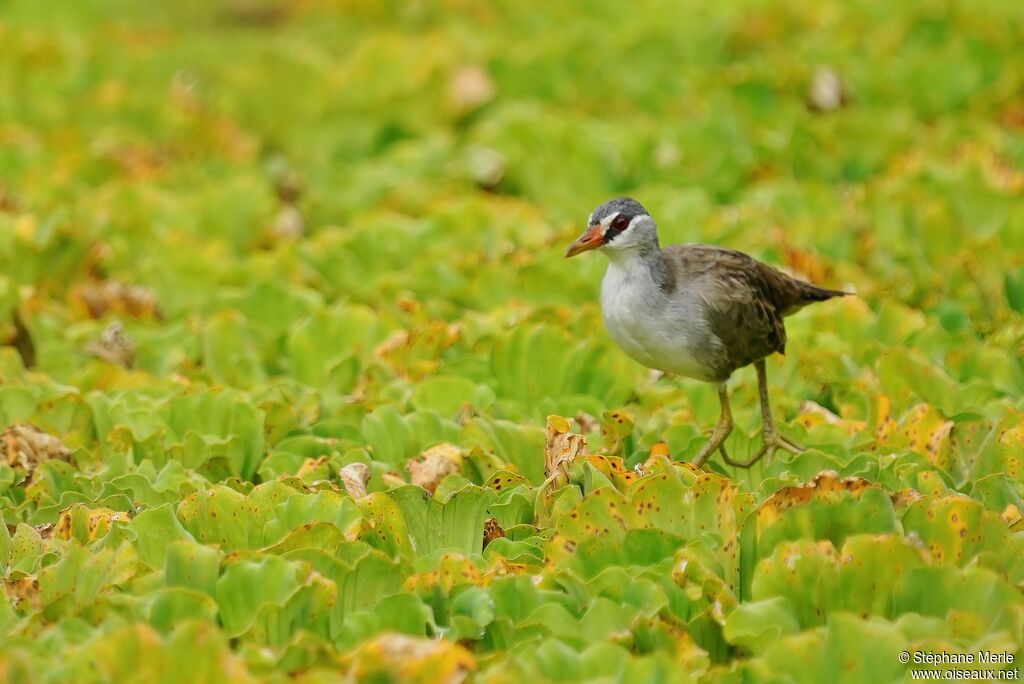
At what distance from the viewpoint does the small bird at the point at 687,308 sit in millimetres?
4504

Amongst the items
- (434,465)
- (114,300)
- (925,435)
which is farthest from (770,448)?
(114,300)

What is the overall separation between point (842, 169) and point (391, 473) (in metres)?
3.84

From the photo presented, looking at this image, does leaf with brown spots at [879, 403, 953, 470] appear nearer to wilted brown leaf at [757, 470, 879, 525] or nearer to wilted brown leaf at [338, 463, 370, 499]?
wilted brown leaf at [757, 470, 879, 525]

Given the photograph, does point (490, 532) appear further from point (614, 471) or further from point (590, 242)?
point (590, 242)

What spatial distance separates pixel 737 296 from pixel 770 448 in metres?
0.46

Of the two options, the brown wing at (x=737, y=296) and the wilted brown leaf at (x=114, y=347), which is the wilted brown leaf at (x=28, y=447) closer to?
the wilted brown leaf at (x=114, y=347)

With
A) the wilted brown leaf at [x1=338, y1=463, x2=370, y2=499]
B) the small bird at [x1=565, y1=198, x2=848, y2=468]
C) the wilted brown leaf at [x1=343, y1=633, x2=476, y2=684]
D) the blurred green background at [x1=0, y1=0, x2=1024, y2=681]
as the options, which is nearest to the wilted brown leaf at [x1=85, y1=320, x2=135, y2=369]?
the blurred green background at [x1=0, y1=0, x2=1024, y2=681]

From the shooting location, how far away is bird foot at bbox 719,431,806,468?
4562 mm

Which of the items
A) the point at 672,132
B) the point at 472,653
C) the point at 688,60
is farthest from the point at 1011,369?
the point at 688,60

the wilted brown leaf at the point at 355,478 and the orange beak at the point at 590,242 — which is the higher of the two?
the orange beak at the point at 590,242

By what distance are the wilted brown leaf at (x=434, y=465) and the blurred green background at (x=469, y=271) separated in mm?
72

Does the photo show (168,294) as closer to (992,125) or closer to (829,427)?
(829,427)

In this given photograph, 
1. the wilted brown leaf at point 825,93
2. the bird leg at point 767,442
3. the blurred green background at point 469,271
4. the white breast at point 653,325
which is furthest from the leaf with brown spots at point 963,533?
the wilted brown leaf at point 825,93

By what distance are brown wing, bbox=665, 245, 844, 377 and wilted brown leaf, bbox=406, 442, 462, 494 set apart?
2.66 ft
